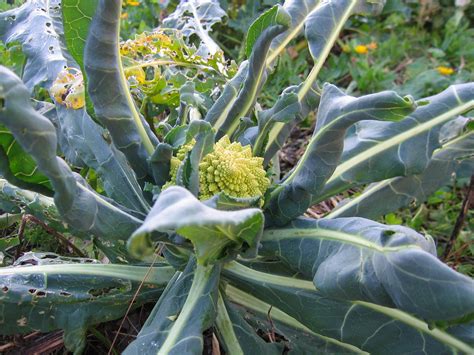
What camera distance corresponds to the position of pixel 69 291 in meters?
1.29

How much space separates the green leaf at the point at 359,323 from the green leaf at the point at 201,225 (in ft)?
0.68

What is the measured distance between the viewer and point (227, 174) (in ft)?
3.97

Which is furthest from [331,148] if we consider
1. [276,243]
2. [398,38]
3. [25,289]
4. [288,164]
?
[398,38]

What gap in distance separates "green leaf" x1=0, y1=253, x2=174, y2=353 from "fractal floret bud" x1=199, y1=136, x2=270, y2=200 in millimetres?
319

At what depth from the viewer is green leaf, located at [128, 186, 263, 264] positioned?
771 millimetres

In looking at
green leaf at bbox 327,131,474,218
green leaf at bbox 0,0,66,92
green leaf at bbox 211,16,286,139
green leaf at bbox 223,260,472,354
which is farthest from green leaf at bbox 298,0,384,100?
green leaf at bbox 0,0,66,92

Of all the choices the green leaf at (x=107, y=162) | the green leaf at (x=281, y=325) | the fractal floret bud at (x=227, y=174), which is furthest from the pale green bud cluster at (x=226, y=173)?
the green leaf at (x=281, y=325)

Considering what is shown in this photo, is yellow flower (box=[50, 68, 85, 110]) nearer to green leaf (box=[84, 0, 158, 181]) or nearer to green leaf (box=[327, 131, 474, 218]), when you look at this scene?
green leaf (box=[84, 0, 158, 181])

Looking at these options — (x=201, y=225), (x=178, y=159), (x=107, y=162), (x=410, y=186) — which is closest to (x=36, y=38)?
(x=107, y=162)

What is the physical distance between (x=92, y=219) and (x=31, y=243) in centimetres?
69

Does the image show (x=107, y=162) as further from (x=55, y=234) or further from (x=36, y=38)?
(x=36, y=38)

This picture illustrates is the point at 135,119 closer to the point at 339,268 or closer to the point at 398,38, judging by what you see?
the point at 339,268

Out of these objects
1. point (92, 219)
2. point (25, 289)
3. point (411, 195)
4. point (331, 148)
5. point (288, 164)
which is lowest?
point (288, 164)

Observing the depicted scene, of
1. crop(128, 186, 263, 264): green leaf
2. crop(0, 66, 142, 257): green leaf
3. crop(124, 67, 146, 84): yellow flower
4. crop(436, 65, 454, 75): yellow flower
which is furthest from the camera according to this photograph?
crop(436, 65, 454, 75): yellow flower
